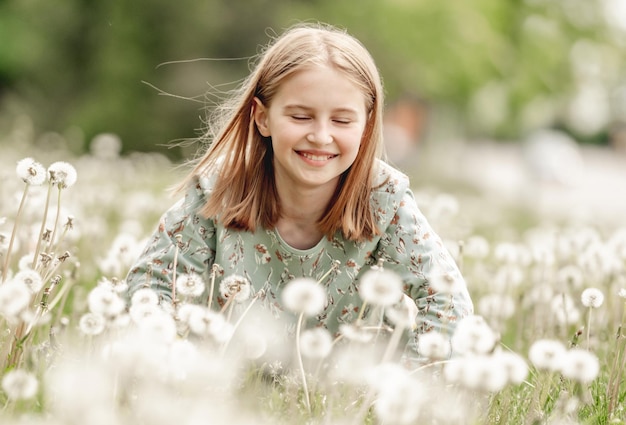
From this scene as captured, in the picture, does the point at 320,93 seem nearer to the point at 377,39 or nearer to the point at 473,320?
the point at 473,320

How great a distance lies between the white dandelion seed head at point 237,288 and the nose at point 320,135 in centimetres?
61

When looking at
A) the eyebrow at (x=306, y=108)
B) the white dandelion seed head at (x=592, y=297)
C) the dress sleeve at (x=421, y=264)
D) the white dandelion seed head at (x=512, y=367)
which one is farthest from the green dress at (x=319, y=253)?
the white dandelion seed head at (x=512, y=367)

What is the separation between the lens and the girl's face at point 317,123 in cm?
338

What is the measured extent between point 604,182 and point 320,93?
85.4 ft

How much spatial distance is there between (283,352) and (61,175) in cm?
126

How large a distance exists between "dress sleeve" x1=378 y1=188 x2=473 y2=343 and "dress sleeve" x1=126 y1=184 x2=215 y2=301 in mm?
702

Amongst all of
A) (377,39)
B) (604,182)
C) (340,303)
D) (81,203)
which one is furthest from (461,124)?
(340,303)

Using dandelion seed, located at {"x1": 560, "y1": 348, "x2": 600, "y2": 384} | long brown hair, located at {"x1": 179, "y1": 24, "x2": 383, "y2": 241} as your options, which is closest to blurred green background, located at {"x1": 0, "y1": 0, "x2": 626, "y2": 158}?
long brown hair, located at {"x1": 179, "y1": 24, "x2": 383, "y2": 241}

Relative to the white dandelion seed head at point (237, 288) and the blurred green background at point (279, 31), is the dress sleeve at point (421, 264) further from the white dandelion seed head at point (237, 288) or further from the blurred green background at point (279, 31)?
the blurred green background at point (279, 31)

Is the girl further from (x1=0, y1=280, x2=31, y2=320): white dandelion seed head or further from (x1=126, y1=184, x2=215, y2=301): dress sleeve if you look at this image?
(x1=0, y1=280, x2=31, y2=320): white dandelion seed head

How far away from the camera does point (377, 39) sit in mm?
19844

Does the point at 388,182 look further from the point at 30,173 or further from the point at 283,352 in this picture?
the point at 30,173

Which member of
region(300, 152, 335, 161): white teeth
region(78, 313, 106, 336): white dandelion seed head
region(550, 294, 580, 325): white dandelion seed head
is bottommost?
region(550, 294, 580, 325): white dandelion seed head

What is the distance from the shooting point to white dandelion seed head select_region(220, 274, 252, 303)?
2.86 metres
